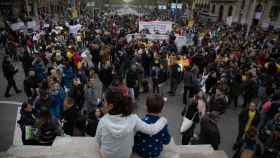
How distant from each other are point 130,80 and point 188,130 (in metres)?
3.79

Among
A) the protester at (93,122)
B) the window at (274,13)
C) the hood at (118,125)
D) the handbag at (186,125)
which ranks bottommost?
the handbag at (186,125)

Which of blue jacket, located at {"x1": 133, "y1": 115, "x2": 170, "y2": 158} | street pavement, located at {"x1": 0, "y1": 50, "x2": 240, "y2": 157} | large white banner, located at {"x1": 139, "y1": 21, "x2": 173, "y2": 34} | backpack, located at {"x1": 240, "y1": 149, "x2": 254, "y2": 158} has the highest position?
large white banner, located at {"x1": 139, "y1": 21, "x2": 173, "y2": 34}

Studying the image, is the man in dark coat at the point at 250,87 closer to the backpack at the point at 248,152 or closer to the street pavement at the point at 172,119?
the street pavement at the point at 172,119

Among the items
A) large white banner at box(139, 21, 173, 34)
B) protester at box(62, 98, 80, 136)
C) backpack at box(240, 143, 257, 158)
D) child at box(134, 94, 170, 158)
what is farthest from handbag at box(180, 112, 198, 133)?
large white banner at box(139, 21, 173, 34)

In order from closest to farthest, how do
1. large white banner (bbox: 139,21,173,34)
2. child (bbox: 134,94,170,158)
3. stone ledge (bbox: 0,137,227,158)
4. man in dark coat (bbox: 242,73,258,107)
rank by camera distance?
child (bbox: 134,94,170,158)
stone ledge (bbox: 0,137,227,158)
man in dark coat (bbox: 242,73,258,107)
large white banner (bbox: 139,21,173,34)

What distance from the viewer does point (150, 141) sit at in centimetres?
273

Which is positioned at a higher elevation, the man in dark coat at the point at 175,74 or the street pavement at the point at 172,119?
the man in dark coat at the point at 175,74

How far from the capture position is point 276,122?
571 cm

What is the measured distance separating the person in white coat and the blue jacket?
8 cm

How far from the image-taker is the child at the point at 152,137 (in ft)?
8.69

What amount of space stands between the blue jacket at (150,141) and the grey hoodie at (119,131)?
0.28ft

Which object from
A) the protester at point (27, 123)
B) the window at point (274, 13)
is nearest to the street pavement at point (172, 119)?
the protester at point (27, 123)

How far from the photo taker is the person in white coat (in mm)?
2520

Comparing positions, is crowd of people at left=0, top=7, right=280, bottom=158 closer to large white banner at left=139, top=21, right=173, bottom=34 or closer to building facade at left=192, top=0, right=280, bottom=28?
large white banner at left=139, top=21, right=173, bottom=34
